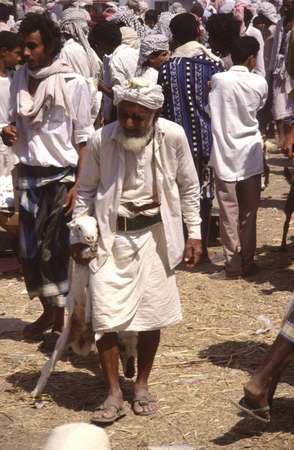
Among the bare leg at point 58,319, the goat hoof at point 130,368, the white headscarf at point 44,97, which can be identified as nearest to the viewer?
the goat hoof at point 130,368

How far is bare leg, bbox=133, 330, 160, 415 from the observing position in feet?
19.2

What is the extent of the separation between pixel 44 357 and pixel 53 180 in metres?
1.17

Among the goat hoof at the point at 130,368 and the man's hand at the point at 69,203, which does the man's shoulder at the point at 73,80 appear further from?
the goat hoof at the point at 130,368

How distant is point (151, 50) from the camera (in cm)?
1008

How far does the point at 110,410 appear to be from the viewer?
5703mm

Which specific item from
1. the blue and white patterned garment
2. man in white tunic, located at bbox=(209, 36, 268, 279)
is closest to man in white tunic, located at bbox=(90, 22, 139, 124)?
the blue and white patterned garment

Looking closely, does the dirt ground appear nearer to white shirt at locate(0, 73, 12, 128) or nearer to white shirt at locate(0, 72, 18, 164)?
white shirt at locate(0, 72, 18, 164)

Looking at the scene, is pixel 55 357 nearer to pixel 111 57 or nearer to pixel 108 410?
pixel 108 410

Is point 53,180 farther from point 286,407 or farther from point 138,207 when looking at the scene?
point 286,407

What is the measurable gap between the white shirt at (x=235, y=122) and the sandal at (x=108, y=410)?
357 cm

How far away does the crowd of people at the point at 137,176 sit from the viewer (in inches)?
222

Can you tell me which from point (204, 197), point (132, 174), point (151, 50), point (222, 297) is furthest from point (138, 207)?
point (151, 50)

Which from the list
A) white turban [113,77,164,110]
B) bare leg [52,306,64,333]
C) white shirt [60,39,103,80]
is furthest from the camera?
white shirt [60,39,103,80]

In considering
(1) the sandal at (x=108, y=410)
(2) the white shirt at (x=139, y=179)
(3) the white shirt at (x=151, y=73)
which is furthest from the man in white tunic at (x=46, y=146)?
(3) the white shirt at (x=151, y=73)
